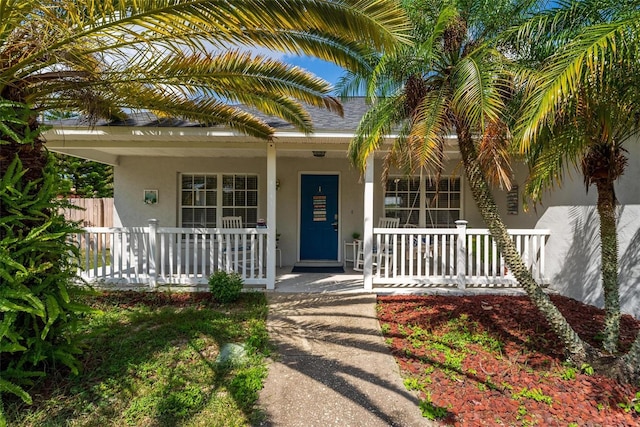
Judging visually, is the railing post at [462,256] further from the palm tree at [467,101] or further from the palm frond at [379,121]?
the palm frond at [379,121]

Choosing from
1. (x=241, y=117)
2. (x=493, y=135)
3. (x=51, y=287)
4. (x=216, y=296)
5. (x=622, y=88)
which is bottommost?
(x=216, y=296)

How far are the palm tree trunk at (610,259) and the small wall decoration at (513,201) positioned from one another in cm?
456

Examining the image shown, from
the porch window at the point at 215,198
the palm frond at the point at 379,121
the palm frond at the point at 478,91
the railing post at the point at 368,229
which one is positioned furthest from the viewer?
the porch window at the point at 215,198

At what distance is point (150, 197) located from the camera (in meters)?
8.08

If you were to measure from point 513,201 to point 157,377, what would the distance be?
8.20 m

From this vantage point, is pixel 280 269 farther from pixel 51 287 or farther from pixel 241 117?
pixel 51 287

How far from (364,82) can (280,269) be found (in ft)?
16.1

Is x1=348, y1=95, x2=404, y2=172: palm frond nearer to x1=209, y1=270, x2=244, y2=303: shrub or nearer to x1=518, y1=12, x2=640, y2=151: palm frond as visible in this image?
x1=518, y1=12, x2=640, y2=151: palm frond

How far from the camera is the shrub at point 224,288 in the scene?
5289 mm

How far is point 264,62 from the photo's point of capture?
4.45 m

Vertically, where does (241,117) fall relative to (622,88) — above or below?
above

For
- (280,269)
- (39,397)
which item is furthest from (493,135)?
(280,269)

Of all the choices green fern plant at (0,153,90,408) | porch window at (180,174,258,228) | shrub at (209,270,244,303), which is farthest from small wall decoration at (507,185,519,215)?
green fern plant at (0,153,90,408)

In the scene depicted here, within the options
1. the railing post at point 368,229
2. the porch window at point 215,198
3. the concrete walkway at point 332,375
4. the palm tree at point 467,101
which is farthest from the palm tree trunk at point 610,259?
the porch window at point 215,198
